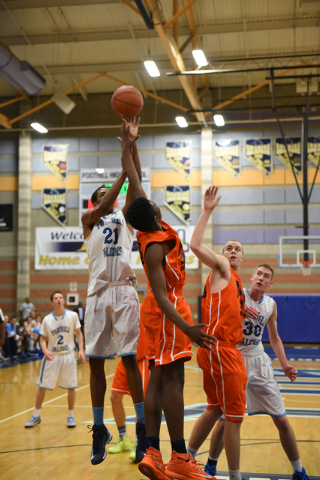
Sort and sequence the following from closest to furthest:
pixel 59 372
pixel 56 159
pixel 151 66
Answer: pixel 59 372 → pixel 151 66 → pixel 56 159

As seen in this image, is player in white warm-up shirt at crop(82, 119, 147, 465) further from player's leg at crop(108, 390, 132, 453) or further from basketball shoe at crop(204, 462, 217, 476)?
player's leg at crop(108, 390, 132, 453)

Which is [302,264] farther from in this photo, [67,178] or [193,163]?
[67,178]

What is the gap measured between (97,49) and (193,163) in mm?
5480

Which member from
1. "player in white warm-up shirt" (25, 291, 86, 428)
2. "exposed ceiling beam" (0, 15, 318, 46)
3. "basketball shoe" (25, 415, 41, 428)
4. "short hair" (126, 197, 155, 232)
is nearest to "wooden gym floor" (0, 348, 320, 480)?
"basketball shoe" (25, 415, 41, 428)

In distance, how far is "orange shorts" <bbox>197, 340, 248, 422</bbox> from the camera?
3682 mm

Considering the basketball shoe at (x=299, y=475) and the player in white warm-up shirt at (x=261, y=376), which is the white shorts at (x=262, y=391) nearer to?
the player in white warm-up shirt at (x=261, y=376)

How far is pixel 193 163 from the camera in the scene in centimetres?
1945

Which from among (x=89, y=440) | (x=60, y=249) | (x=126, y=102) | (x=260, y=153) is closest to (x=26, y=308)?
(x=60, y=249)

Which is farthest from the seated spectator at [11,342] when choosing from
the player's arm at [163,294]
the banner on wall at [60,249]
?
the player's arm at [163,294]

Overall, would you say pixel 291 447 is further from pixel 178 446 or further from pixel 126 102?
pixel 126 102

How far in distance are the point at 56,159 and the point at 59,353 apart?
14.2 metres

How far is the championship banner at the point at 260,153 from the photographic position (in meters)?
18.8

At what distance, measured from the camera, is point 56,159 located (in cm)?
2016

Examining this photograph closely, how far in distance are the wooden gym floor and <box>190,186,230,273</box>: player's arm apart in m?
1.94
